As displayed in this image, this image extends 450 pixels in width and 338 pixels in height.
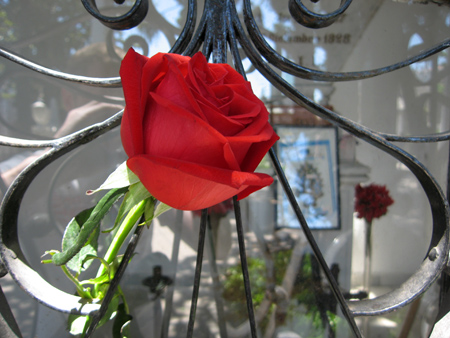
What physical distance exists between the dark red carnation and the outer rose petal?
2.02 ft

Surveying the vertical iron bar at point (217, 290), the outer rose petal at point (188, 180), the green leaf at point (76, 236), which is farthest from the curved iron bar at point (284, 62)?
the vertical iron bar at point (217, 290)

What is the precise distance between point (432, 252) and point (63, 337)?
811 mm

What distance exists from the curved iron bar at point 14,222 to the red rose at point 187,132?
15cm

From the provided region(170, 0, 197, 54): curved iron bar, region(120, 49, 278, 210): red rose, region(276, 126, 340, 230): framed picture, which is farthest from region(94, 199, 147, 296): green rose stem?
region(276, 126, 340, 230): framed picture

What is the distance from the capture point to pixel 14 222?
19.0 inches

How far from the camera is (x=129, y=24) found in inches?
18.2

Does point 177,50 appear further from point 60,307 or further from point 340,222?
point 340,222

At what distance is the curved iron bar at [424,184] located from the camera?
0.47 m

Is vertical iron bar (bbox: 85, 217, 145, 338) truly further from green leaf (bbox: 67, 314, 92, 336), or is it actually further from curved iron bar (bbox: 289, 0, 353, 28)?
curved iron bar (bbox: 289, 0, 353, 28)

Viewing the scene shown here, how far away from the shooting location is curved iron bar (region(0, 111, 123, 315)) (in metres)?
0.45

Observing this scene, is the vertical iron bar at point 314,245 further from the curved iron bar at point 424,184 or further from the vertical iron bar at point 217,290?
the vertical iron bar at point 217,290

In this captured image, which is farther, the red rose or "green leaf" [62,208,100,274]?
"green leaf" [62,208,100,274]

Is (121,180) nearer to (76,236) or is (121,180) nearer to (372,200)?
(76,236)

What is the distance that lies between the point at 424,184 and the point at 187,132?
0.39 metres
